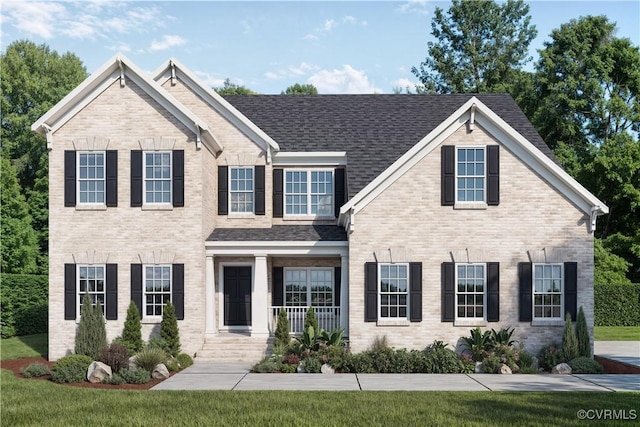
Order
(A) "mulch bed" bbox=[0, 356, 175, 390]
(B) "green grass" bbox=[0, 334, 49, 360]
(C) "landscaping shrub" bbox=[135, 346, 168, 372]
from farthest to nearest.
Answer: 1. (B) "green grass" bbox=[0, 334, 49, 360]
2. (C) "landscaping shrub" bbox=[135, 346, 168, 372]
3. (A) "mulch bed" bbox=[0, 356, 175, 390]

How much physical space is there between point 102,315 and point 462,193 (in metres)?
12.2

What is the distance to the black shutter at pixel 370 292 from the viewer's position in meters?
21.2

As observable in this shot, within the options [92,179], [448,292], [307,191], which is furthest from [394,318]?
[92,179]

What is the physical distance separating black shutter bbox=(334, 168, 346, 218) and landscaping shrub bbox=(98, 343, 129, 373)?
977 cm

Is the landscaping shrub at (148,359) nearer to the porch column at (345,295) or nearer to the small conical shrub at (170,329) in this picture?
the small conical shrub at (170,329)

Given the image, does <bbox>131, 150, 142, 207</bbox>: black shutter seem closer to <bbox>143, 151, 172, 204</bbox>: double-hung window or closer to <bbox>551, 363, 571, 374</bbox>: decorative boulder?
<bbox>143, 151, 172, 204</bbox>: double-hung window

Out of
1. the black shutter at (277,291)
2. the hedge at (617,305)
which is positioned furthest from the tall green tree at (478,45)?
the black shutter at (277,291)

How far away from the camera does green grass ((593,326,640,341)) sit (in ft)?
96.2

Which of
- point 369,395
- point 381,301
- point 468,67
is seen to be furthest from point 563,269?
point 468,67

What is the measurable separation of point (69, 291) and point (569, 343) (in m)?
16.1

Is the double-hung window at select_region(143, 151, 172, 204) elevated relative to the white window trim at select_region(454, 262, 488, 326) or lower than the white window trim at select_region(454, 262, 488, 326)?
elevated

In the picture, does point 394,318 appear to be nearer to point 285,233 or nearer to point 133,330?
point 285,233

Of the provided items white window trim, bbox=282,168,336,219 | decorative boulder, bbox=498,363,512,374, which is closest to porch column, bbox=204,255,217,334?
white window trim, bbox=282,168,336,219

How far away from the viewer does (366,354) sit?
66.0ft
